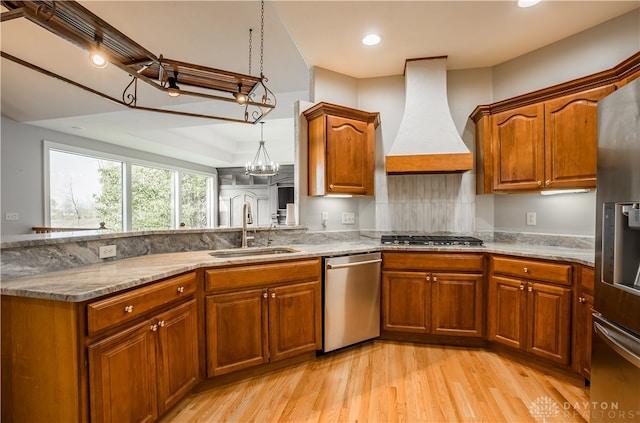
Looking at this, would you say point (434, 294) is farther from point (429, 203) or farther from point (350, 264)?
point (429, 203)

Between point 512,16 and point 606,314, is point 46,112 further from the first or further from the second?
point 606,314

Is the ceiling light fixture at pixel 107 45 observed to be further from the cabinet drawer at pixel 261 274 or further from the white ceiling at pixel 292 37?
the cabinet drawer at pixel 261 274

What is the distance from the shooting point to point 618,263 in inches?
53.3

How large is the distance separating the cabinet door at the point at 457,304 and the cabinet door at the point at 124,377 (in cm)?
212

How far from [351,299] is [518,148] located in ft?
6.44

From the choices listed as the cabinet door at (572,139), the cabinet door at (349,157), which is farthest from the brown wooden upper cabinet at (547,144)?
the cabinet door at (349,157)

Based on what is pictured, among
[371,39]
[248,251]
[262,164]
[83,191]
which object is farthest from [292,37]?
[83,191]

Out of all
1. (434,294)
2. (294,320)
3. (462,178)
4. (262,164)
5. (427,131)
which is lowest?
(294,320)

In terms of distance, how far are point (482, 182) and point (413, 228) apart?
0.81 metres

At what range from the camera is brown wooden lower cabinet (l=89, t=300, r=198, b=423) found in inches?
49.0

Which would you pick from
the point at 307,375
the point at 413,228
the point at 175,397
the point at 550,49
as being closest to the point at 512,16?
the point at 550,49

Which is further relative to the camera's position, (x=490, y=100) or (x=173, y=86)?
(x=490, y=100)

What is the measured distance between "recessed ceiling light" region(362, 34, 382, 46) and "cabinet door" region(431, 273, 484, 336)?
2.12 m

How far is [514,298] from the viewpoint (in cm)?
224
